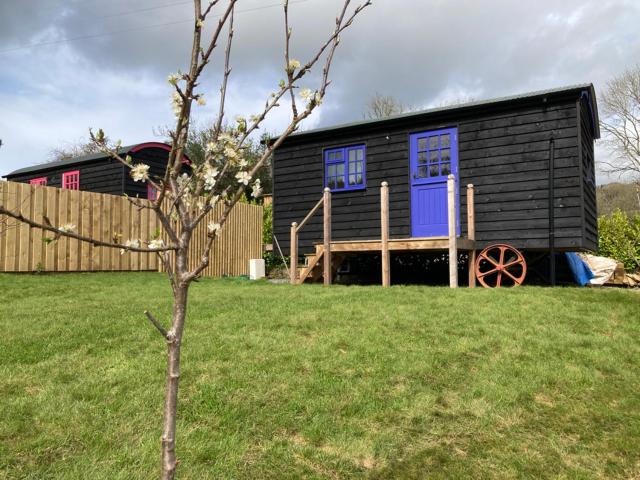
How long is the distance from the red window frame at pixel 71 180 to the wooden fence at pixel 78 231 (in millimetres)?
9648

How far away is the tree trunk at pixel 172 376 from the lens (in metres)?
1.56

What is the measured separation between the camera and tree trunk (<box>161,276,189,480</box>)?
1.56 meters

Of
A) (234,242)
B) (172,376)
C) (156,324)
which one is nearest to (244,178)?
(156,324)

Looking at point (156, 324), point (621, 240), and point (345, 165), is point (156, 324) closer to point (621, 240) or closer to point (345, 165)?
point (345, 165)

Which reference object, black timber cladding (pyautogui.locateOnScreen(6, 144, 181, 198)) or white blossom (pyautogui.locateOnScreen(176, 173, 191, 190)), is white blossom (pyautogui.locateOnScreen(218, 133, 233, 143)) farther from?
black timber cladding (pyautogui.locateOnScreen(6, 144, 181, 198))

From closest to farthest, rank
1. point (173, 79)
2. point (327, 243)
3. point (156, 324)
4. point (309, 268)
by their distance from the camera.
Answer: point (156, 324)
point (173, 79)
point (327, 243)
point (309, 268)

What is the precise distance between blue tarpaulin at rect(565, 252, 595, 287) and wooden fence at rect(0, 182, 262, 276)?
7799 millimetres

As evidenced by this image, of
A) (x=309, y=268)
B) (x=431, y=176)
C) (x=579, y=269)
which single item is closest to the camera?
(x=309, y=268)

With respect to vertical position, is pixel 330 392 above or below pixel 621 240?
below

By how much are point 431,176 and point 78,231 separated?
303 inches

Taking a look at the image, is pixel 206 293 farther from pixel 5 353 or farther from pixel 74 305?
pixel 5 353

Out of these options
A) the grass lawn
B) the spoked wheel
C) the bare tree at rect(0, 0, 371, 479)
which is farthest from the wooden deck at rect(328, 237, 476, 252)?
the bare tree at rect(0, 0, 371, 479)

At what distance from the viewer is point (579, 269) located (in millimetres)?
10836

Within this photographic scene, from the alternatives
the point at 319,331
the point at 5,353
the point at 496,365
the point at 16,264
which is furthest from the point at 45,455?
the point at 16,264
